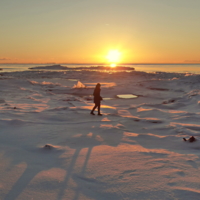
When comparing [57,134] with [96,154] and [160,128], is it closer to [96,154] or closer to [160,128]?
[96,154]

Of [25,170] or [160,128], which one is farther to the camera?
[160,128]

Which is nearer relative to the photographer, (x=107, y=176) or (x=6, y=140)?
(x=107, y=176)

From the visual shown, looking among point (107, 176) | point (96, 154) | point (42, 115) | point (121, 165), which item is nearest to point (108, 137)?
point (96, 154)

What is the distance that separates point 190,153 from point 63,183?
11.1ft

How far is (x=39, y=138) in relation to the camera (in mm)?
5637

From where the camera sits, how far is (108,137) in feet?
19.8

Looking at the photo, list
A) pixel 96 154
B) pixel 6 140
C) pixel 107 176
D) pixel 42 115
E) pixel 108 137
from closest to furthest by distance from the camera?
pixel 107 176 < pixel 96 154 < pixel 6 140 < pixel 108 137 < pixel 42 115

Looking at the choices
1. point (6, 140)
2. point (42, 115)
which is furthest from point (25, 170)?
point (42, 115)

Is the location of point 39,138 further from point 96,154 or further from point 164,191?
point 164,191

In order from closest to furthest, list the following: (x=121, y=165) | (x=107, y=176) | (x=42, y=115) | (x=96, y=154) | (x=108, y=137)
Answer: (x=107, y=176)
(x=121, y=165)
(x=96, y=154)
(x=108, y=137)
(x=42, y=115)

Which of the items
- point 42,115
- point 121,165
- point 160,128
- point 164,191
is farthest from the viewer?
point 42,115

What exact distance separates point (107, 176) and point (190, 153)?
254cm

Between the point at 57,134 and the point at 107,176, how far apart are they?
292cm

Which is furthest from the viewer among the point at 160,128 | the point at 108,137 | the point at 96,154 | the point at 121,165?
the point at 160,128
